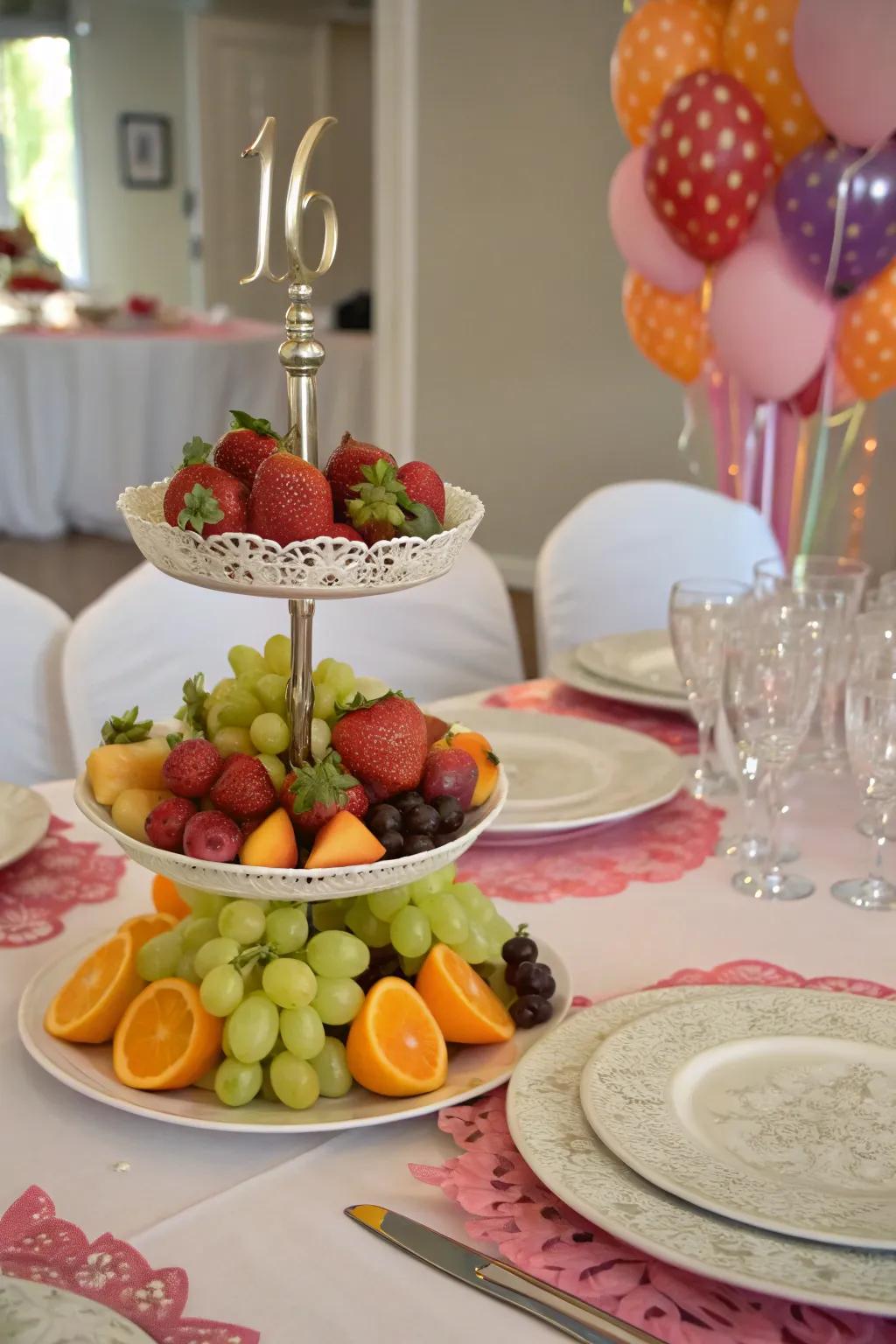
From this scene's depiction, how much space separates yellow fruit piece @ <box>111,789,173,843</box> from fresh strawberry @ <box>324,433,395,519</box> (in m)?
0.20

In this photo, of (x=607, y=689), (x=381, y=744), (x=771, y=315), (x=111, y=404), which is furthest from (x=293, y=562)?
(x=111, y=404)

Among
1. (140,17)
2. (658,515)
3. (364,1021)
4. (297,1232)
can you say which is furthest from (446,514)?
(140,17)

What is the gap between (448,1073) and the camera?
2.77 ft

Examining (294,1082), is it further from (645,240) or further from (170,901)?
(645,240)

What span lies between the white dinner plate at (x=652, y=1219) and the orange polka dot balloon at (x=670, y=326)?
2.17m

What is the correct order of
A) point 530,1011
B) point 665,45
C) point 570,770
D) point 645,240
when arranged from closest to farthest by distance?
1. point 530,1011
2. point 570,770
3. point 665,45
4. point 645,240

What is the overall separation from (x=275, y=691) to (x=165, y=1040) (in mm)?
214

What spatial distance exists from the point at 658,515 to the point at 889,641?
4.09ft

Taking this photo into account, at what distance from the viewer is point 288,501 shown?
29.6 inches

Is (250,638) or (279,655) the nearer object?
(279,655)

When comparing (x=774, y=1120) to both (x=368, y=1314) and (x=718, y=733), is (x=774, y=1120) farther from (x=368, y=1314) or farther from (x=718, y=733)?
(x=718, y=733)

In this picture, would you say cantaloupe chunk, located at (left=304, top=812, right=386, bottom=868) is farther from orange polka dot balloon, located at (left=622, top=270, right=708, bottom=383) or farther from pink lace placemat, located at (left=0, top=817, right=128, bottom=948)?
orange polka dot balloon, located at (left=622, top=270, right=708, bottom=383)

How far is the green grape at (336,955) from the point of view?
0.83 meters

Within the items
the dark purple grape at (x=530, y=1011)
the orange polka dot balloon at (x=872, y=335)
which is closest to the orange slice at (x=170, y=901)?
the dark purple grape at (x=530, y=1011)
